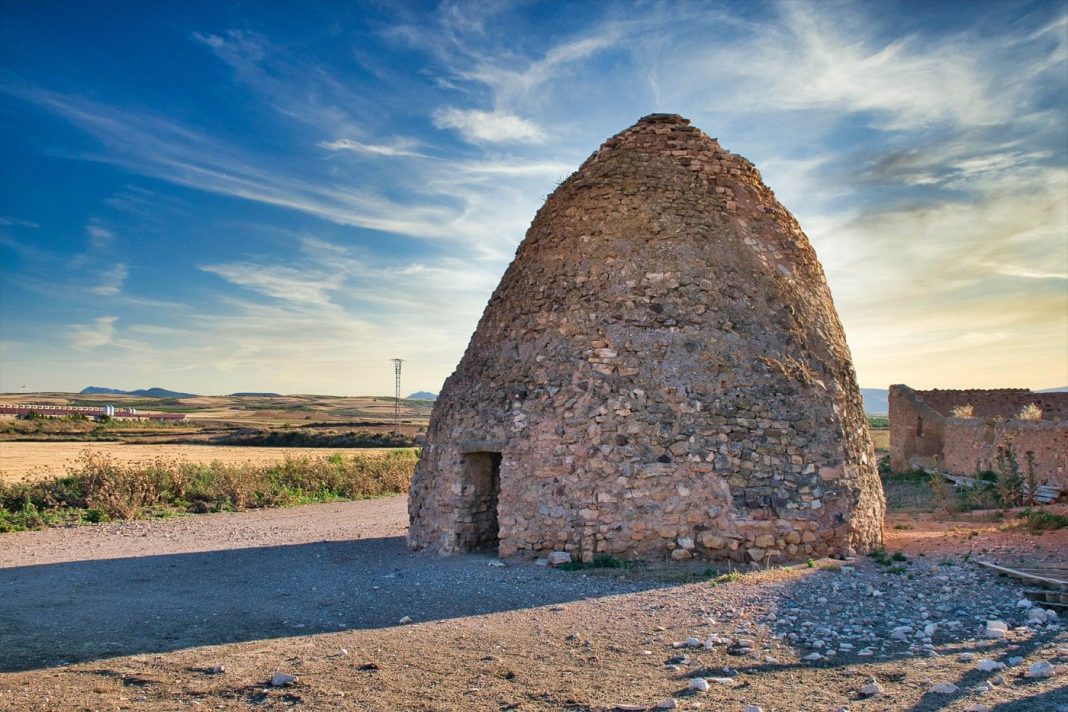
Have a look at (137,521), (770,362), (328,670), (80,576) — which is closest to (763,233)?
(770,362)

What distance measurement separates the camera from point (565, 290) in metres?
11.2

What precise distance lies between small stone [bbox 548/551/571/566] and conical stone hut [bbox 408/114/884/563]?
139mm

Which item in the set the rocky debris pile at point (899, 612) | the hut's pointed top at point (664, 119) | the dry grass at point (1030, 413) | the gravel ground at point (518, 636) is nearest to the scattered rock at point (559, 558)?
the gravel ground at point (518, 636)

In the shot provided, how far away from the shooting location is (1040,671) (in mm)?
5703

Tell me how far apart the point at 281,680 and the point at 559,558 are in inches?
180

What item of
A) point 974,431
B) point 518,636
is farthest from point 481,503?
point 974,431

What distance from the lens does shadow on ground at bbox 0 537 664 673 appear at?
740 centimetres

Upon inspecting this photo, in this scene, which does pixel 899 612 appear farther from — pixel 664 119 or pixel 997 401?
pixel 997 401

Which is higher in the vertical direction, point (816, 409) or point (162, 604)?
point (816, 409)

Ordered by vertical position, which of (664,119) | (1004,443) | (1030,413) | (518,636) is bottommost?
(518,636)

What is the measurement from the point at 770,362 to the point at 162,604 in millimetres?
8424

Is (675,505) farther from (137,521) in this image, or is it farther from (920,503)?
(137,521)

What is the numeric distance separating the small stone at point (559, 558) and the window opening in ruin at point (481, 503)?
1.25 m

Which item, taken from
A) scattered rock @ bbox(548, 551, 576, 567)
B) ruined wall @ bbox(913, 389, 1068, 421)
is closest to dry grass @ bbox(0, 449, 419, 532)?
scattered rock @ bbox(548, 551, 576, 567)
